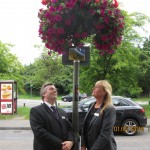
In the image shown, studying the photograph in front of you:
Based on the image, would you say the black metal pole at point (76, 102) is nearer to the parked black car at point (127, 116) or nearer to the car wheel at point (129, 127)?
the parked black car at point (127, 116)

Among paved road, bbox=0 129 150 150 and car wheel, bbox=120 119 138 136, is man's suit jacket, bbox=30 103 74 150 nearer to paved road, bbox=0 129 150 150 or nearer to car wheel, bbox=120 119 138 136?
paved road, bbox=0 129 150 150

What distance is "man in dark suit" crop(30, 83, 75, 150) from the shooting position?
462 centimetres

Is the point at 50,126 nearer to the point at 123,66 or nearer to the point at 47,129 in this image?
the point at 47,129

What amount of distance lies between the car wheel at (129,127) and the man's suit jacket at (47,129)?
9.78 m

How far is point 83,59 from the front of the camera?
17.1ft

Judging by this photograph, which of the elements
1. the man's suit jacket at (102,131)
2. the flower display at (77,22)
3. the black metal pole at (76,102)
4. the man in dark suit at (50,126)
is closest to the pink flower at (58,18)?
the flower display at (77,22)

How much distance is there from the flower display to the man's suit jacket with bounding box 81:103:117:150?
3.53 feet

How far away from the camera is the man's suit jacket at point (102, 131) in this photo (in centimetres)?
458

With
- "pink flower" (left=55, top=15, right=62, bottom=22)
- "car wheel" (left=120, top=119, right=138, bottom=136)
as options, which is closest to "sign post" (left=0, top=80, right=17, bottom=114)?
"car wheel" (left=120, top=119, right=138, bottom=136)

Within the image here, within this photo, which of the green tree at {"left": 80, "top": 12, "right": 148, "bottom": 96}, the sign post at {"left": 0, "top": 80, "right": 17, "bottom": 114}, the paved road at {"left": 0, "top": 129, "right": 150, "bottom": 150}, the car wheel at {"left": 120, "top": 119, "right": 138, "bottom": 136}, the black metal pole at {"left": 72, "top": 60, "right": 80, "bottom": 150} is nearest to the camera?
the black metal pole at {"left": 72, "top": 60, "right": 80, "bottom": 150}

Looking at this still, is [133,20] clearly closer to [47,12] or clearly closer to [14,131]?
[14,131]

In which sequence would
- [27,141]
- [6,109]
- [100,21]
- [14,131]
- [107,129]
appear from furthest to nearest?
[6,109], [14,131], [27,141], [100,21], [107,129]

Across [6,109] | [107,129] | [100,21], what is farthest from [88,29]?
[6,109]

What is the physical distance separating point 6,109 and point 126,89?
8468mm
